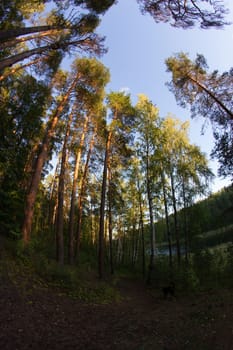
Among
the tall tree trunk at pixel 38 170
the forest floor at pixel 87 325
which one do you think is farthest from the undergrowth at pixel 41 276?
the tall tree trunk at pixel 38 170

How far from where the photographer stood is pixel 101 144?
53.7 feet

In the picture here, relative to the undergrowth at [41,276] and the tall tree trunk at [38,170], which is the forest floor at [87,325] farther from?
the tall tree trunk at [38,170]

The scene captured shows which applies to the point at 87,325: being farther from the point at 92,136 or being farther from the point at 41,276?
the point at 92,136

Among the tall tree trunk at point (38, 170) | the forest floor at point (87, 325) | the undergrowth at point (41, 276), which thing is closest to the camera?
the forest floor at point (87, 325)

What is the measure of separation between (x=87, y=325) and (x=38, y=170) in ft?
21.6

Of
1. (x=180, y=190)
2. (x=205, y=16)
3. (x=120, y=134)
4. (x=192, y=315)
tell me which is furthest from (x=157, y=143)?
(x=192, y=315)

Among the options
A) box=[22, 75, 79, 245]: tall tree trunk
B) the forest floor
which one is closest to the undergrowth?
the forest floor

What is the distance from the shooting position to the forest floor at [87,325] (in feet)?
15.4

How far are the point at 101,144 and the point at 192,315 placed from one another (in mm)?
11701

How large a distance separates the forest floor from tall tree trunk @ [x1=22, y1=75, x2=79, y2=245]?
220 cm

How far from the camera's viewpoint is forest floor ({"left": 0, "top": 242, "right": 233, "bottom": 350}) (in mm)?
4695

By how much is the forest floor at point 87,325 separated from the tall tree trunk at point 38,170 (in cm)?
220

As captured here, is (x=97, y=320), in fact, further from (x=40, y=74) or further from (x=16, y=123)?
(x=40, y=74)

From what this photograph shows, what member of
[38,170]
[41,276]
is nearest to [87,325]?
[41,276]
